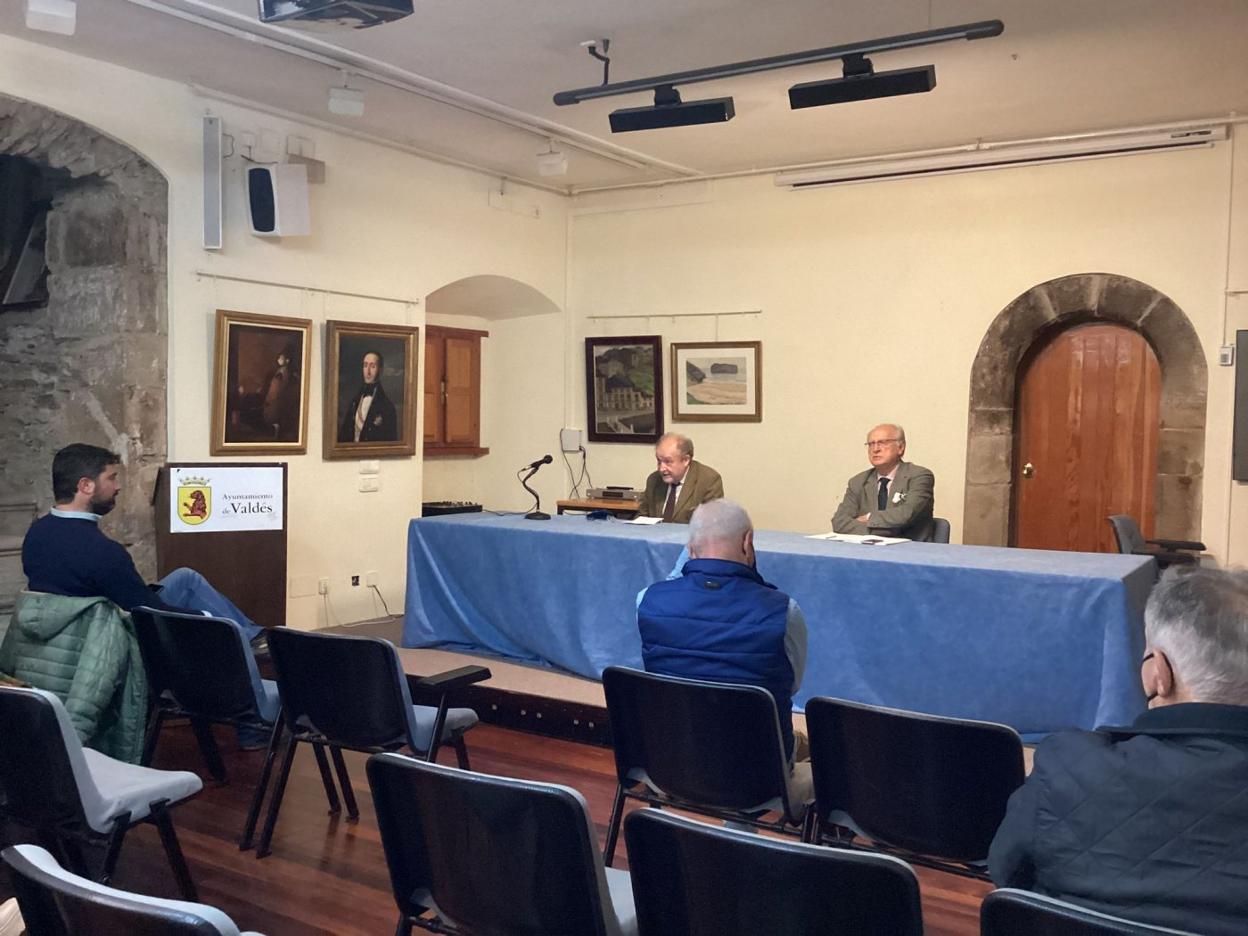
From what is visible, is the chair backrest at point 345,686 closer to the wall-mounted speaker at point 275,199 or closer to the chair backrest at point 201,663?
the chair backrest at point 201,663

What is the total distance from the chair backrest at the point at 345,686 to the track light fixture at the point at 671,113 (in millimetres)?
3439

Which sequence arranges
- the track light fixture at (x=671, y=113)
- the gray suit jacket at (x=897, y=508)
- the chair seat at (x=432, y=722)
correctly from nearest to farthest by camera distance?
1. the chair seat at (x=432, y=722)
2. the track light fixture at (x=671, y=113)
3. the gray suit jacket at (x=897, y=508)

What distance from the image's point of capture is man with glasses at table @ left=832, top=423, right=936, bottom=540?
225 inches

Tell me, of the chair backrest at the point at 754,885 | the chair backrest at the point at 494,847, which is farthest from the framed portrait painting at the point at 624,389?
the chair backrest at the point at 754,885

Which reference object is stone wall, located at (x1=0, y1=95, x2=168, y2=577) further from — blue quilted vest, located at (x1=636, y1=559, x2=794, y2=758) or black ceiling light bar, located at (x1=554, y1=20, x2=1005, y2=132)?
blue quilted vest, located at (x1=636, y1=559, x2=794, y2=758)

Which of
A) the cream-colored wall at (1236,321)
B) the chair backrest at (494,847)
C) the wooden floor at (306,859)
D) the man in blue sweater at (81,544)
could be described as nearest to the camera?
the chair backrest at (494,847)

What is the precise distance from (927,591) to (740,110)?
3.46m

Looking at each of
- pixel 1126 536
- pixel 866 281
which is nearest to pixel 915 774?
pixel 1126 536

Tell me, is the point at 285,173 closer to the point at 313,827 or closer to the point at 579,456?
the point at 579,456

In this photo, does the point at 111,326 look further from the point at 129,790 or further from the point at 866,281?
the point at 866,281

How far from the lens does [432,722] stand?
3.62 metres

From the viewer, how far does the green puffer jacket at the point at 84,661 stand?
12.4ft

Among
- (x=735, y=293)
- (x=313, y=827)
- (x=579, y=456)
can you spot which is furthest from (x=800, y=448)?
(x=313, y=827)

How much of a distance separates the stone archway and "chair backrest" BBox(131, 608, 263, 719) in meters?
5.25
